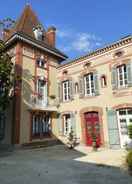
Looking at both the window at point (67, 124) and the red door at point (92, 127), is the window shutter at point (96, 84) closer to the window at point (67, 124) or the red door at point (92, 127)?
the red door at point (92, 127)

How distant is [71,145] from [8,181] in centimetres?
796

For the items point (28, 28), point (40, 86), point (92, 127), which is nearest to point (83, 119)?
point (92, 127)

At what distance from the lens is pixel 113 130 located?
39.1 feet

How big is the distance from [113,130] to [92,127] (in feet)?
5.90

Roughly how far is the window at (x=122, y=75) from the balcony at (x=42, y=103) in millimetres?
5730

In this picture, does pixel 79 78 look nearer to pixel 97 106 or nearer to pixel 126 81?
pixel 97 106

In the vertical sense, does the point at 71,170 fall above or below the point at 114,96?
below

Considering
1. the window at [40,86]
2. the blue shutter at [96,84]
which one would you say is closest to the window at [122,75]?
the blue shutter at [96,84]

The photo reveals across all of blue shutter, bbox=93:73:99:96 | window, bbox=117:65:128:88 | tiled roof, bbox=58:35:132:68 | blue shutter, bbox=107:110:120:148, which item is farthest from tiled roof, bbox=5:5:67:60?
blue shutter, bbox=107:110:120:148

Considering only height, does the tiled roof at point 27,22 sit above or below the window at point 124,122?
above

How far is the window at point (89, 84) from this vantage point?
1372cm

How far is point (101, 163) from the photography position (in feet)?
26.9

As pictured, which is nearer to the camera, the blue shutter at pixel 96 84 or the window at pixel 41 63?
the blue shutter at pixel 96 84

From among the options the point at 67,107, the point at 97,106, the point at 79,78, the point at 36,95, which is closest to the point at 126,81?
the point at 97,106
